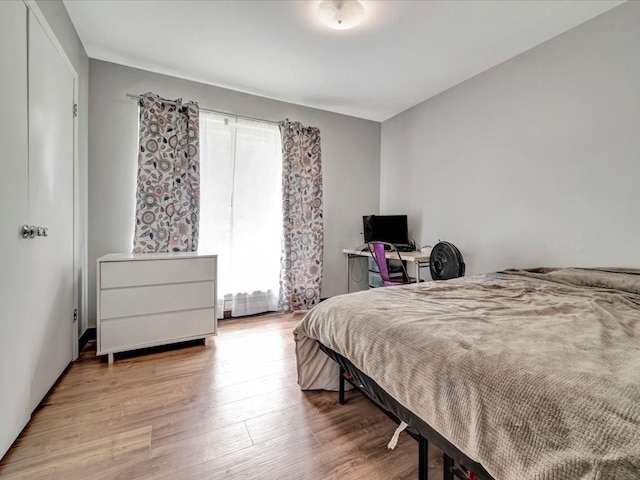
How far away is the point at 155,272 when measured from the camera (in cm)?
230

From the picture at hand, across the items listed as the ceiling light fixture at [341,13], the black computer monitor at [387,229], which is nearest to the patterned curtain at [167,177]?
the ceiling light fixture at [341,13]

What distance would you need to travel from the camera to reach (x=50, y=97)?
173 cm

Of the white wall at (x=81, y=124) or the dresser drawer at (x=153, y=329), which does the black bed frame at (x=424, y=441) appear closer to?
the dresser drawer at (x=153, y=329)

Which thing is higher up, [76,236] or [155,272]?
[76,236]

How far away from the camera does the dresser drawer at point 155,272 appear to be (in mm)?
2156

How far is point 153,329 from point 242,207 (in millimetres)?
1526

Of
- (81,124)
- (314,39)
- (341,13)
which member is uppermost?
(314,39)

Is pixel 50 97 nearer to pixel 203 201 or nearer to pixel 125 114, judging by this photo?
pixel 125 114

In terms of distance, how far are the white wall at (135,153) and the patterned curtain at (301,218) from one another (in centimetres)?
23

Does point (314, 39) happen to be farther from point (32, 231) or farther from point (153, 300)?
point (153, 300)

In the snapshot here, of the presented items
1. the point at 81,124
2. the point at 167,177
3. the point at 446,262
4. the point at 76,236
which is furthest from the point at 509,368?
the point at 81,124

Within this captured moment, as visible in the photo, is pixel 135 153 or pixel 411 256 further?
pixel 411 256

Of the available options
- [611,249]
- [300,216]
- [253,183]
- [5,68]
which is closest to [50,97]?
[5,68]

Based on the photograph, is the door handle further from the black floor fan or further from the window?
the black floor fan
